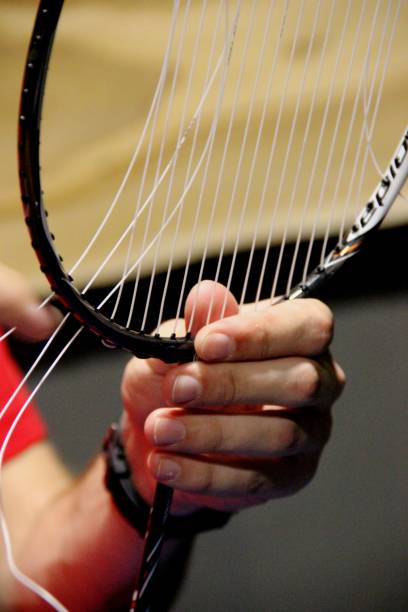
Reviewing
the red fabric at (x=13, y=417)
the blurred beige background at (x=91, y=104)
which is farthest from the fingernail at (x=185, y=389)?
the blurred beige background at (x=91, y=104)

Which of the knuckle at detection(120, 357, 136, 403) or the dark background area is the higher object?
the knuckle at detection(120, 357, 136, 403)

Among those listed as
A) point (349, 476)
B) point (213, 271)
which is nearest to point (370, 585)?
point (349, 476)

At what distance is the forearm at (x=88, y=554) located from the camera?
50 cm

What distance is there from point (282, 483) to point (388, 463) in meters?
0.47

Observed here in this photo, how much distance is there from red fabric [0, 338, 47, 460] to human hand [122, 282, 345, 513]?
15 cm

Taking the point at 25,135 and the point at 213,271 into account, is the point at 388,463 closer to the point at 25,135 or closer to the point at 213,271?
the point at 213,271

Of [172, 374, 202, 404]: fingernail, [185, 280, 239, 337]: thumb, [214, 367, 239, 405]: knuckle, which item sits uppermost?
[185, 280, 239, 337]: thumb

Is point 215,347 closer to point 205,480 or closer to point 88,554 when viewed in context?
point 205,480

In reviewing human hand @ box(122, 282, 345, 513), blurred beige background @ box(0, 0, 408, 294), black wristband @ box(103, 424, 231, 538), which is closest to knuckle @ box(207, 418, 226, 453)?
human hand @ box(122, 282, 345, 513)

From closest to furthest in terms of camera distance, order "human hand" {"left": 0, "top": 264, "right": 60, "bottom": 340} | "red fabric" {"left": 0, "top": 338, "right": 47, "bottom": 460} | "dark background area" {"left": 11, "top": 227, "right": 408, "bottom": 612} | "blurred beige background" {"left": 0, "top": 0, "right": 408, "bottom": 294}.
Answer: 1. "human hand" {"left": 0, "top": 264, "right": 60, "bottom": 340}
2. "red fabric" {"left": 0, "top": 338, "right": 47, "bottom": 460}
3. "blurred beige background" {"left": 0, "top": 0, "right": 408, "bottom": 294}
4. "dark background area" {"left": 11, "top": 227, "right": 408, "bottom": 612}

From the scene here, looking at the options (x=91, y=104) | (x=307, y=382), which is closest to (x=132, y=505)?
(x=307, y=382)

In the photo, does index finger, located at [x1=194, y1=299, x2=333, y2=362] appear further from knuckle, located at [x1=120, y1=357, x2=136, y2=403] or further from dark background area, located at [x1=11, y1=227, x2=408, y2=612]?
dark background area, located at [x1=11, y1=227, x2=408, y2=612]

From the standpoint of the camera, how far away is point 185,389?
0.34 metres

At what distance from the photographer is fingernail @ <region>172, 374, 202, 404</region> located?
34 cm
